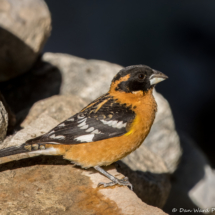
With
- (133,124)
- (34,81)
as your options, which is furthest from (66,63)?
(133,124)

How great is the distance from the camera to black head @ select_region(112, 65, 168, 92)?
4082 millimetres

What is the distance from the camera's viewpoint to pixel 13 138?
4617 millimetres

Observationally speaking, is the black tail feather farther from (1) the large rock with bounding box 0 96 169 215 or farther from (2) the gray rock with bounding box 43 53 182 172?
(2) the gray rock with bounding box 43 53 182 172

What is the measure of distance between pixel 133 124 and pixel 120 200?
89 centimetres

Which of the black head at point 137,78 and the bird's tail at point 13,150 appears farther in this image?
the black head at point 137,78

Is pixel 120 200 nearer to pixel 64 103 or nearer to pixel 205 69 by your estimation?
pixel 64 103

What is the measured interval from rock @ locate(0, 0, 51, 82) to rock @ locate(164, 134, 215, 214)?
13.9 ft

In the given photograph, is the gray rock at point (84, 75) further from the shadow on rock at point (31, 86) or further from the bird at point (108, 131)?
the bird at point (108, 131)

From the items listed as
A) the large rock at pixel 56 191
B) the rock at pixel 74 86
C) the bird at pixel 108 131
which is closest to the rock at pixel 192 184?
the rock at pixel 74 86

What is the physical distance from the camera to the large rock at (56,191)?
3.39 metres

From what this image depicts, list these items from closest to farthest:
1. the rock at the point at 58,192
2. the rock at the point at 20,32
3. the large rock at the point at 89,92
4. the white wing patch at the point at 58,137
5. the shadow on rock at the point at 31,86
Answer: the rock at the point at 58,192
the white wing patch at the point at 58,137
the large rock at the point at 89,92
the rock at the point at 20,32
the shadow on rock at the point at 31,86

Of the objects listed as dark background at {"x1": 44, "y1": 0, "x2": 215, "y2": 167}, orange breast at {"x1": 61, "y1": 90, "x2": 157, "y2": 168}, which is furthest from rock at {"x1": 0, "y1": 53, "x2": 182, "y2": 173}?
orange breast at {"x1": 61, "y1": 90, "x2": 157, "y2": 168}

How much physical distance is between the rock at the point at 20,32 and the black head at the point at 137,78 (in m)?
3.44

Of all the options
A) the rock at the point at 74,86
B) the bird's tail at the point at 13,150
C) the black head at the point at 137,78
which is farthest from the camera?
the rock at the point at 74,86
